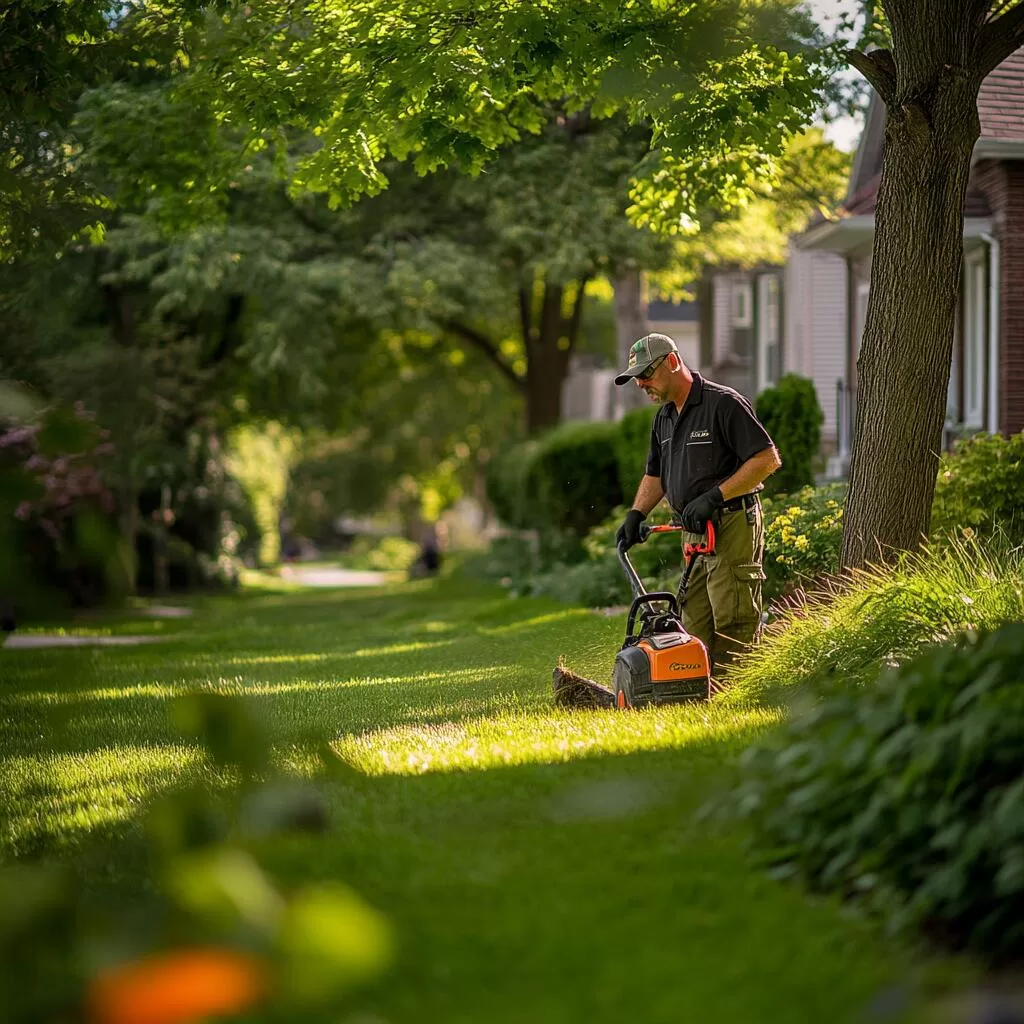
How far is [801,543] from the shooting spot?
11.7 metres

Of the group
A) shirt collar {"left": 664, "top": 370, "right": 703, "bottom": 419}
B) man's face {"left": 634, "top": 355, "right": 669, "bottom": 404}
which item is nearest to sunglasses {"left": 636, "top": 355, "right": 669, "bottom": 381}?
man's face {"left": 634, "top": 355, "right": 669, "bottom": 404}

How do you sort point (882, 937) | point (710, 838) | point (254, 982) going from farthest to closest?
point (710, 838) < point (882, 937) < point (254, 982)

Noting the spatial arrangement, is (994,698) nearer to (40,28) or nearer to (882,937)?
(882,937)

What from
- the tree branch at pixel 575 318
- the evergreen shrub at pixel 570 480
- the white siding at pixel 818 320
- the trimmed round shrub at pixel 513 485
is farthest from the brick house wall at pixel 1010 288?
the tree branch at pixel 575 318

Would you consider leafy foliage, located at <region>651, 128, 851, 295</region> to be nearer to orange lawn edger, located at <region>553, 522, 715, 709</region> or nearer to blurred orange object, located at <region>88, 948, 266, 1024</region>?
orange lawn edger, located at <region>553, 522, 715, 709</region>

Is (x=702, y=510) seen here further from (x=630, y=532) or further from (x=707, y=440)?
(x=707, y=440)

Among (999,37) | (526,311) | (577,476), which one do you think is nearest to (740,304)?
(526,311)

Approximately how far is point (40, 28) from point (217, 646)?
7595mm

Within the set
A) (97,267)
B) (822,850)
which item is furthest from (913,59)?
(97,267)

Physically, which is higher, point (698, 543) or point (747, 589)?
point (698, 543)

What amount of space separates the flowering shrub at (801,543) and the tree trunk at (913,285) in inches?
55.5

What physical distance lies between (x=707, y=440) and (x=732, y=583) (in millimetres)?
782

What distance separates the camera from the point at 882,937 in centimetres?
439

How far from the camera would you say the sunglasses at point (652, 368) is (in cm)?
855
